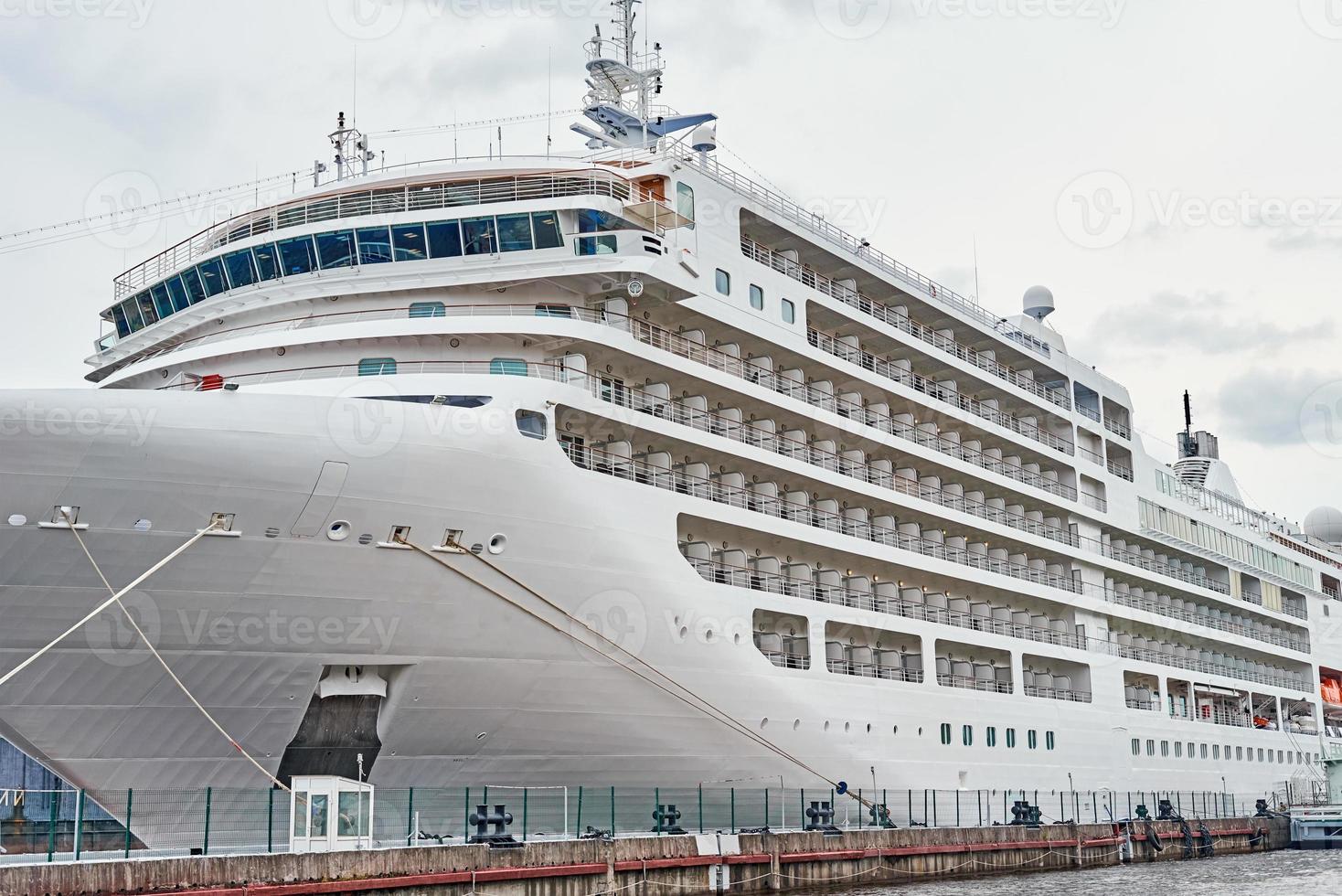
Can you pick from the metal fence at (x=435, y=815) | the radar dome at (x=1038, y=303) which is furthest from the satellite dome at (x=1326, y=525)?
the metal fence at (x=435, y=815)

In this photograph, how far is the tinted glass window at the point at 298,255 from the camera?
81.4 ft

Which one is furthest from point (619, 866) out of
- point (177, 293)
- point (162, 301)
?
point (162, 301)

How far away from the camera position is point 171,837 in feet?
64.1

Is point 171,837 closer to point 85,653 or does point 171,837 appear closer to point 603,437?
point 85,653

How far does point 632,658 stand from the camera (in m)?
22.8

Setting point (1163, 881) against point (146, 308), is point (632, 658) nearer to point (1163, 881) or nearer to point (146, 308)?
point (146, 308)

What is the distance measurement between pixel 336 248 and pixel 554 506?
21.9 feet

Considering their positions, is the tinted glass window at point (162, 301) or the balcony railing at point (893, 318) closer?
the tinted glass window at point (162, 301)

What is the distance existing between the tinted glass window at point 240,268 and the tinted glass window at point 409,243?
2.86 metres

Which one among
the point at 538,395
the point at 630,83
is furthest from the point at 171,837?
the point at 630,83

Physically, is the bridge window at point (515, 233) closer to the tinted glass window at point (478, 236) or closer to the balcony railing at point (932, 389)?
the tinted glass window at point (478, 236)

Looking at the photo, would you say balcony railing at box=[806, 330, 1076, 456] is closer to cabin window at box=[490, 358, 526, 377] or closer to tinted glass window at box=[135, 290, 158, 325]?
cabin window at box=[490, 358, 526, 377]

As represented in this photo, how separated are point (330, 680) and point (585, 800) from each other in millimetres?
5121

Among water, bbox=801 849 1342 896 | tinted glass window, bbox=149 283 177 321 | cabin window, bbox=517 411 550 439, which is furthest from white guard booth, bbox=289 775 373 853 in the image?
tinted glass window, bbox=149 283 177 321
